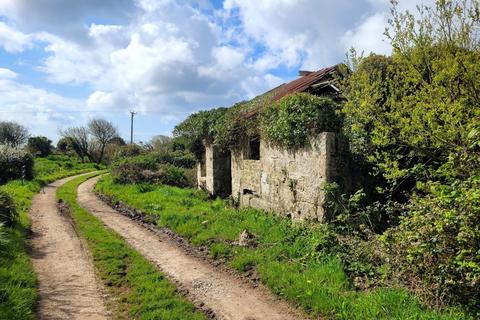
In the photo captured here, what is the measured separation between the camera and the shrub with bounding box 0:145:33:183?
22.7 m

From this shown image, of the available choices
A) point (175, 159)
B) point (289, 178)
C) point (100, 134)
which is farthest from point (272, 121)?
point (100, 134)

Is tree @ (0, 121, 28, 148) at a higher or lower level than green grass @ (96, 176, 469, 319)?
higher

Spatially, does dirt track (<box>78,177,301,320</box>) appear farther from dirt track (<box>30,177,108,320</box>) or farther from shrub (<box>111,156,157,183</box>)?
shrub (<box>111,156,157,183</box>)

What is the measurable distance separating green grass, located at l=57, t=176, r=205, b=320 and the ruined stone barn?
4.11m

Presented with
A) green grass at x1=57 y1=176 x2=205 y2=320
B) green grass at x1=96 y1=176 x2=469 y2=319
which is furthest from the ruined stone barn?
green grass at x1=57 y1=176 x2=205 y2=320

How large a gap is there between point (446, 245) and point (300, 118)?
17.2 feet

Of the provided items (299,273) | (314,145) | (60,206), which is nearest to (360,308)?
(299,273)

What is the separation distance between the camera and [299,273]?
6602 mm

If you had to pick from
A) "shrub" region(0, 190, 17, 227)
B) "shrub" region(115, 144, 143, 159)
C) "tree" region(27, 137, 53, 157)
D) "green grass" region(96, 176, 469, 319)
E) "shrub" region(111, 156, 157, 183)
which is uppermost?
"tree" region(27, 137, 53, 157)

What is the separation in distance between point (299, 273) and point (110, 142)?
5041 cm

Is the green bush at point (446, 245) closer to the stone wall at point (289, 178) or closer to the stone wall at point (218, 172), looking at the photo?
the stone wall at point (289, 178)

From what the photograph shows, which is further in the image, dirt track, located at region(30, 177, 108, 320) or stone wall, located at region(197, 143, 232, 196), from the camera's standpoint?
stone wall, located at region(197, 143, 232, 196)

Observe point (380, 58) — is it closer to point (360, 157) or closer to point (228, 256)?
point (360, 157)

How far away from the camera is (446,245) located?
16.2ft
